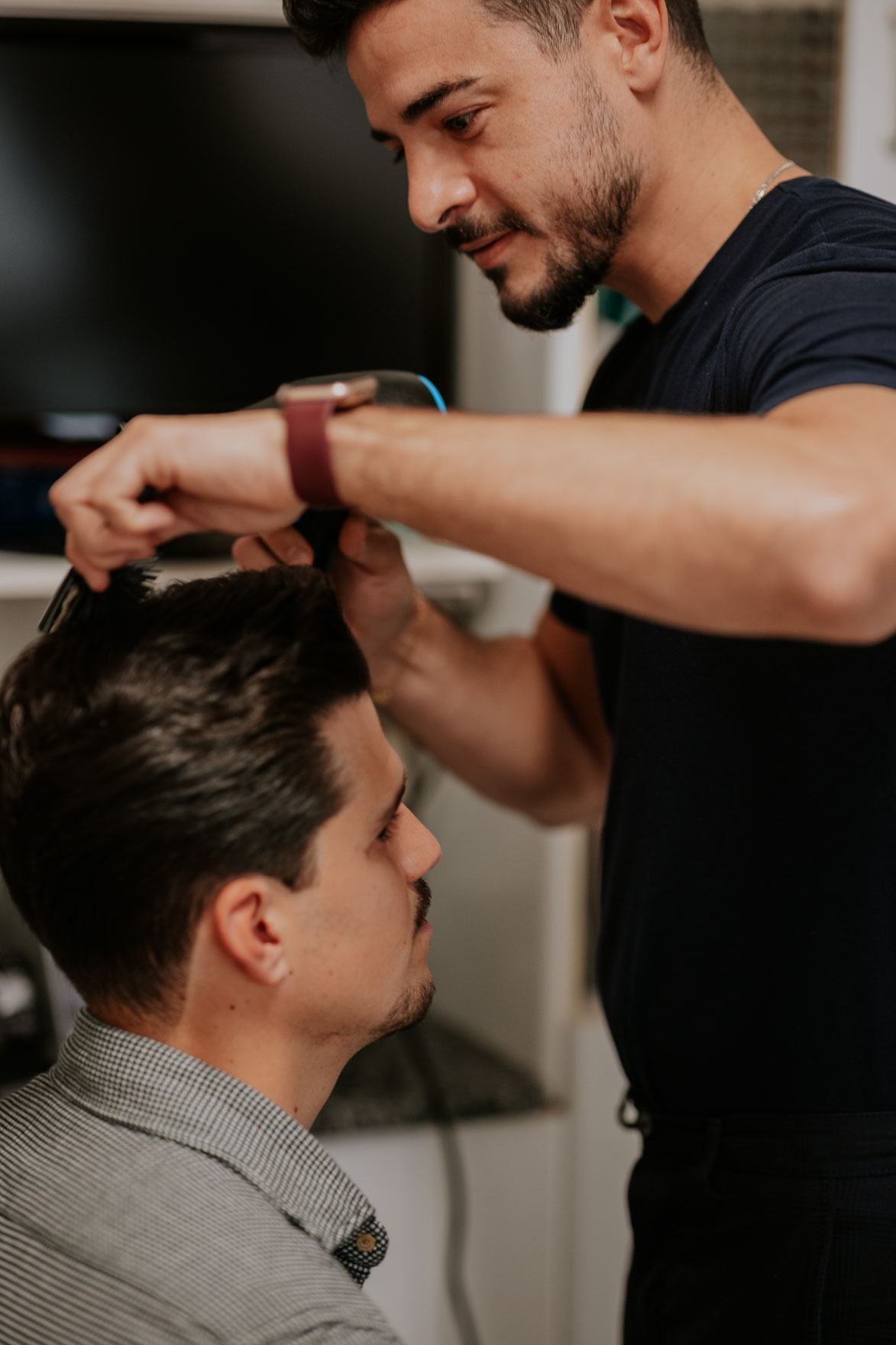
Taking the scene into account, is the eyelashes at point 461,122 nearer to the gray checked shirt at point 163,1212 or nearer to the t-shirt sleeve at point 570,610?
the t-shirt sleeve at point 570,610

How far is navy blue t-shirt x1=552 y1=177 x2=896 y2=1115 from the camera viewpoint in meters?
1.06

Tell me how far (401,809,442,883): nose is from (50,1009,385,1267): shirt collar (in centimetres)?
23

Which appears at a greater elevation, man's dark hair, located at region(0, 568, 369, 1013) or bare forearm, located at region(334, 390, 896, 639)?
bare forearm, located at region(334, 390, 896, 639)

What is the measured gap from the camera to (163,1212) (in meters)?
0.86

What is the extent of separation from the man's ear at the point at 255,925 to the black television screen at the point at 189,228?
1.05 meters

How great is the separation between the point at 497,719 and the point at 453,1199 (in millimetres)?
782

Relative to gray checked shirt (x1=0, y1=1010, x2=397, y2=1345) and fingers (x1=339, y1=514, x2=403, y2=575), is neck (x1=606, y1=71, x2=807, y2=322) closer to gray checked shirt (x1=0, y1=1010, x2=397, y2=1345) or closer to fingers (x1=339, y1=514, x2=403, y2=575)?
fingers (x1=339, y1=514, x2=403, y2=575)

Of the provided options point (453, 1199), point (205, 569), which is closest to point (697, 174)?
point (205, 569)

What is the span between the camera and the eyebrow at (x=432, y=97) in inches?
43.5

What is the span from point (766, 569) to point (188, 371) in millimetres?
1285

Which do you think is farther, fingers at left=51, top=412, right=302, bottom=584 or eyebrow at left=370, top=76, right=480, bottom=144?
eyebrow at left=370, top=76, right=480, bottom=144

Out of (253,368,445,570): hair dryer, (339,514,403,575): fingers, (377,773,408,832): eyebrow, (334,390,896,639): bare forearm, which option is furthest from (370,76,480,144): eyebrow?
(377,773,408,832): eyebrow

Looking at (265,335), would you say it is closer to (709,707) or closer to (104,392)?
Answer: (104,392)

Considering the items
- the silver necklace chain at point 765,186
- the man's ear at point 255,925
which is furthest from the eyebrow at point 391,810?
the silver necklace chain at point 765,186
